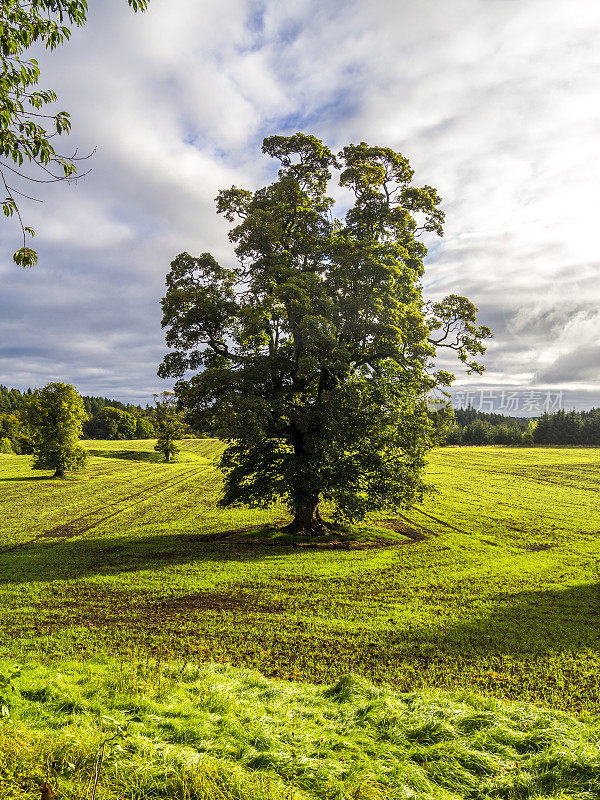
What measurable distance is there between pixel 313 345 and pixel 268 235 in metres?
6.03

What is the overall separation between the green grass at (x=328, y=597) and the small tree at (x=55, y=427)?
26.4m

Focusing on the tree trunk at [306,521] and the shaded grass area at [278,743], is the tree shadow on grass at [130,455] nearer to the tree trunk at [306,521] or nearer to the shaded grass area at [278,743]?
the tree trunk at [306,521]

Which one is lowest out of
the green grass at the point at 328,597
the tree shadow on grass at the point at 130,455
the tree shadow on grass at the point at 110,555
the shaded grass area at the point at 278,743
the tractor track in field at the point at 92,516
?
the tree shadow on grass at the point at 130,455

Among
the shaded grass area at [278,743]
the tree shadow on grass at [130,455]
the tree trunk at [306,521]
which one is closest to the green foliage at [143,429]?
the tree shadow on grass at [130,455]

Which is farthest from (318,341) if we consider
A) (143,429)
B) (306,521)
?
(143,429)

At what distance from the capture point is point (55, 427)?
177 feet

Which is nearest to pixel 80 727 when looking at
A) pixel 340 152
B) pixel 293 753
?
pixel 293 753

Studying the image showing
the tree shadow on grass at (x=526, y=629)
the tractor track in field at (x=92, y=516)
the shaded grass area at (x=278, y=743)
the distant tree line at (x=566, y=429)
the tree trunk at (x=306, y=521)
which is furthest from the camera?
the distant tree line at (x=566, y=429)

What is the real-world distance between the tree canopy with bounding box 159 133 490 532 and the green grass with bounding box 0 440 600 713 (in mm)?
3993

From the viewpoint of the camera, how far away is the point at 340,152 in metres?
20.8

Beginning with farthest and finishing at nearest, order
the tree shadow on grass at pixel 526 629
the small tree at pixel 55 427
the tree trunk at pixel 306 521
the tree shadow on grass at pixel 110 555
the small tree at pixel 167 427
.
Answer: the small tree at pixel 167 427 < the small tree at pixel 55 427 < the tree trunk at pixel 306 521 < the tree shadow on grass at pixel 110 555 < the tree shadow on grass at pixel 526 629

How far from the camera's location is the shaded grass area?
13.6ft

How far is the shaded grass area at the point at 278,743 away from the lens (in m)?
4.16

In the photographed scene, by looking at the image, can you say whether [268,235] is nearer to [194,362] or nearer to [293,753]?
[194,362]
